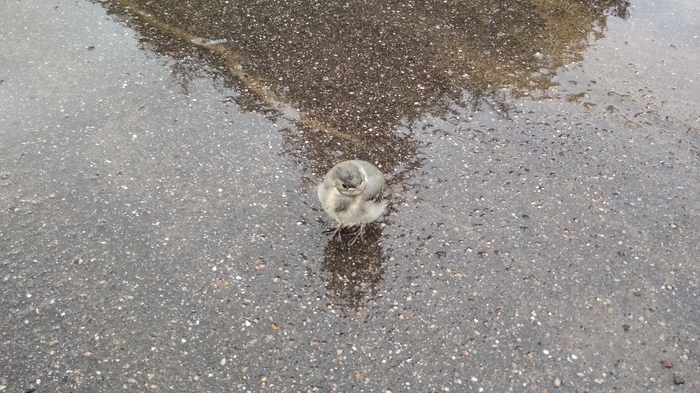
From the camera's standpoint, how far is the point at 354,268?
11.0ft

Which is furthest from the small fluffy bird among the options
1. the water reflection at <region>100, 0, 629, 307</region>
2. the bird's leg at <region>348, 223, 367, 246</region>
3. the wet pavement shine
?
the water reflection at <region>100, 0, 629, 307</region>

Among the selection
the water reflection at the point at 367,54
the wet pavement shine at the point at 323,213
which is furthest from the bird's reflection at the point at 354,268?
the water reflection at the point at 367,54

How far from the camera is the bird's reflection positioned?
126 inches

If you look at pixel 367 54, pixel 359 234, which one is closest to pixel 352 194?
pixel 359 234

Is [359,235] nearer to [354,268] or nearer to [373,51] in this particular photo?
[354,268]

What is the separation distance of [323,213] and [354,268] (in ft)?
1.65

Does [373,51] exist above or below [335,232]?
above

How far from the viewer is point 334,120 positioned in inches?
169

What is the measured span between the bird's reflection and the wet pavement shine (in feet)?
0.05

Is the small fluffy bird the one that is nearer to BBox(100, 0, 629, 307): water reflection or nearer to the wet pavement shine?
the wet pavement shine

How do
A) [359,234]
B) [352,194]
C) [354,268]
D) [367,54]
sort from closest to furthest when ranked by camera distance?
[352,194] → [354,268] → [359,234] → [367,54]

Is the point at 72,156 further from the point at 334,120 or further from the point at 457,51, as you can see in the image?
the point at 457,51

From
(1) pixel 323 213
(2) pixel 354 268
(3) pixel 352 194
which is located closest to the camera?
(3) pixel 352 194

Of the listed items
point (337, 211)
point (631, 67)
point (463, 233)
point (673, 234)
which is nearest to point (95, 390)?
point (337, 211)
